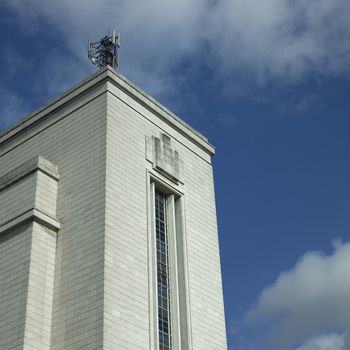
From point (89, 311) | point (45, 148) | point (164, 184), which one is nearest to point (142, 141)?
point (164, 184)

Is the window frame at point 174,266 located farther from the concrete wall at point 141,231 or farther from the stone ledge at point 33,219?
the stone ledge at point 33,219

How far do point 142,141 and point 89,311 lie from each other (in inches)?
519

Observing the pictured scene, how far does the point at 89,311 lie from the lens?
3672 centimetres

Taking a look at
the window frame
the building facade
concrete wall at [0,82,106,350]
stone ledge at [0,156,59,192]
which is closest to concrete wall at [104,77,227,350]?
the building facade

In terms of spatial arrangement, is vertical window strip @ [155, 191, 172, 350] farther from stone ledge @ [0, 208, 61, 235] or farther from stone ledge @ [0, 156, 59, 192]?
stone ledge @ [0, 156, 59, 192]

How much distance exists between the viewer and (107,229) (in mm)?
39062

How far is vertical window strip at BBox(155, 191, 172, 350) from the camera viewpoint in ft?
134

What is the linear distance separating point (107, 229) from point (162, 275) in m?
5.86

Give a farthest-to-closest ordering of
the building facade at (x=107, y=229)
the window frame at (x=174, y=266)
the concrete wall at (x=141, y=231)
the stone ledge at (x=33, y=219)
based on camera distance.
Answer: the window frame at (x=174, y=266)
the stone ledge at (x=33, y=219)
the concrete wall at (x=141, y=231)
the building facade at (x=107, y=229)

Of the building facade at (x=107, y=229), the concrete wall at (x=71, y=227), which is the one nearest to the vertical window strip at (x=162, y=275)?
the building facade at (x=107, y=229)

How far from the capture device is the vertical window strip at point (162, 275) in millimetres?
40906

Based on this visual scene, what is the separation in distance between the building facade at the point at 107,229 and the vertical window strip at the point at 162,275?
8cm

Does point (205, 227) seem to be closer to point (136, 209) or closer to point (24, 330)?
point (136, 209)

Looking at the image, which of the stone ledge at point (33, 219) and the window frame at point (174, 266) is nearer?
the stone ledge at point (33, 219)
